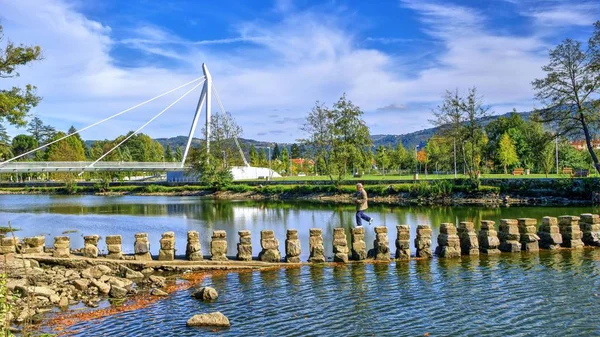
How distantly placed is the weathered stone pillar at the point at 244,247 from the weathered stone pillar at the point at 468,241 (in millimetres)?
7276

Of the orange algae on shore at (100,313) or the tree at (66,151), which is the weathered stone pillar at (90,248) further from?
the tree at (66,151)

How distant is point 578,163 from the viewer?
7025 cm

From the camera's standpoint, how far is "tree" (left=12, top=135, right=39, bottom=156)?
136 metres

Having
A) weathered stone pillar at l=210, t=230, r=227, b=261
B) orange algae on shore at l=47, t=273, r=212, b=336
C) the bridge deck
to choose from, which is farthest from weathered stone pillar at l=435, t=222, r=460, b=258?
the bridge deck

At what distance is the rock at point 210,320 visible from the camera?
11523mm

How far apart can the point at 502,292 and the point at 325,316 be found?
4747 mm

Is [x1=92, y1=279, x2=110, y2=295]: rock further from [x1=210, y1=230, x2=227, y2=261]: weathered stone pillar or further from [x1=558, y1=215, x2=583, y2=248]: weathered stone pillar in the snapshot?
[x1=558, y1=215, x2=583, y2=248]: weathered stone pillar

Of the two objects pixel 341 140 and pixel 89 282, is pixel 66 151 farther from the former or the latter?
pixel 89 282

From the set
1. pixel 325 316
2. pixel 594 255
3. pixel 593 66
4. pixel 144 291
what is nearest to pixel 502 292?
pixel 325 316

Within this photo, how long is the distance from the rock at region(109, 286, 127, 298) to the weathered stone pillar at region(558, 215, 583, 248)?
14.9 meters

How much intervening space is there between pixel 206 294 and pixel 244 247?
13.8ft

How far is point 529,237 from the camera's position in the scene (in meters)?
18.7

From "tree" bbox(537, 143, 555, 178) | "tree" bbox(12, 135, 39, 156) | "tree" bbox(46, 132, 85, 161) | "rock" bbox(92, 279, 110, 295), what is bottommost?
"rock" bbox(92, 279, 110, 295)

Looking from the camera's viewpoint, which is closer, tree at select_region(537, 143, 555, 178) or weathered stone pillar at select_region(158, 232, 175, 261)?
weathered stone pillar at select_region(158, 232, 175, 261)
